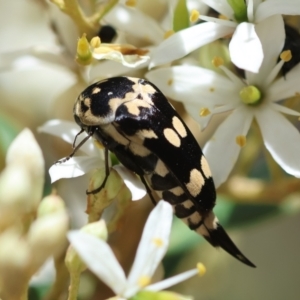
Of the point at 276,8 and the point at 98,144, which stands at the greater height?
the point at 276,8

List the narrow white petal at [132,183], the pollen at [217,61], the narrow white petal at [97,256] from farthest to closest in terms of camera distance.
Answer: the pollen at [217,61] → the narrow white petal at [132,183] → the narrow white petal at [97,256]

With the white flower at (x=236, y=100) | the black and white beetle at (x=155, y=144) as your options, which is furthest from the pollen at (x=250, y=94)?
the black and white beetle at (x=155, y=144)

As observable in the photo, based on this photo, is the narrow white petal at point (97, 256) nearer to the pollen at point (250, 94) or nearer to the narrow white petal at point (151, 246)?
the narrow white petal at point (151, 246)

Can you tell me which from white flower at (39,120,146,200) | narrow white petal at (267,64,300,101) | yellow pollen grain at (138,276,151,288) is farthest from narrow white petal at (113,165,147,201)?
narrow white petal at (267,64,300,101)

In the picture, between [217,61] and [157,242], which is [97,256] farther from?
[217,61]

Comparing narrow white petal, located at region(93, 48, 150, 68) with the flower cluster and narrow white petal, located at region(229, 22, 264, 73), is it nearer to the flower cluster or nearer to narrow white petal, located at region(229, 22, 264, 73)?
the flower cluster

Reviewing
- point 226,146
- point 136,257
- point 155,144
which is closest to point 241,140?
point 226,146

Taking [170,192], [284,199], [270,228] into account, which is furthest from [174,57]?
[270,228]
